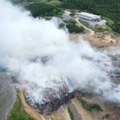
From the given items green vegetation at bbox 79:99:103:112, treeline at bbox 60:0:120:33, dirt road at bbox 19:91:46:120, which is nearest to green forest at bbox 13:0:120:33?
treeline at bbox 60:0:120:33

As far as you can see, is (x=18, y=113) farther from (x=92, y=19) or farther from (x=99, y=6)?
(x=99, y=6)

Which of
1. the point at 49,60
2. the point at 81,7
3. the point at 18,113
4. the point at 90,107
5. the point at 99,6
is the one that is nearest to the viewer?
the point at 18,113

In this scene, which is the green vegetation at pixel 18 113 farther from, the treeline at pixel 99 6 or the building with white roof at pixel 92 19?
the treeline at pixel 99 6

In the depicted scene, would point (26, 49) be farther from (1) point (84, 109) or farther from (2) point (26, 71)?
(1) point (84, 109)

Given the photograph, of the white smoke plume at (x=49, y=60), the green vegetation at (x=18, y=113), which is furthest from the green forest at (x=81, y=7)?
the green vegetation at (x=18, y=113)

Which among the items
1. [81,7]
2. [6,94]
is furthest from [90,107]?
[81,7]

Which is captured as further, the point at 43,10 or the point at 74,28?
the point at 43,10
